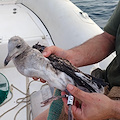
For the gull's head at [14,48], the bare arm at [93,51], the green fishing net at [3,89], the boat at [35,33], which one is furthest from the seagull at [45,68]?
the green fishing net at [3,89]

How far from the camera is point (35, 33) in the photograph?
219 centimetres

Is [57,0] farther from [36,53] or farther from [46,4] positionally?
[36,53]

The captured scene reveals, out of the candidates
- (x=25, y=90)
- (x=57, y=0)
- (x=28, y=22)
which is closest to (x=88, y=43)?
(x=25, y=90)

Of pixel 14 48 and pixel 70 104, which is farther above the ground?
pixel 14 48

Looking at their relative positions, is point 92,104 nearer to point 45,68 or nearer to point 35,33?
point 45,68

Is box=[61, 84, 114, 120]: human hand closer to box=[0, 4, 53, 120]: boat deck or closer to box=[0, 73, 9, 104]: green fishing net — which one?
box=[0, 4, 53, 120]: boat deck

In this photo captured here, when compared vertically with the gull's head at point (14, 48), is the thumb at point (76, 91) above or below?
below

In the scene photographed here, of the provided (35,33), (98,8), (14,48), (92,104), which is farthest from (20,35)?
(98,8)

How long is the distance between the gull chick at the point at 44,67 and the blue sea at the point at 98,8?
125 inches

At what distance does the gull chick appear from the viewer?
0.87 meters

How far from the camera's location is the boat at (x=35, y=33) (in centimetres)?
167

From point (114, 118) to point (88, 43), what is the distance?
593 mm

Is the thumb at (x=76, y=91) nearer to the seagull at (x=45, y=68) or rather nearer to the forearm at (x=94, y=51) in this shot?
the seagull at (x=45, y=68)

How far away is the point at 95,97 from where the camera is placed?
916mm
